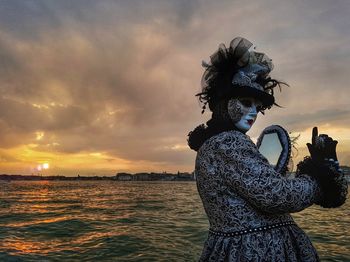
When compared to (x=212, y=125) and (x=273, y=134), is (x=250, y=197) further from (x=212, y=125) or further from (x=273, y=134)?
(x=273, y=134)

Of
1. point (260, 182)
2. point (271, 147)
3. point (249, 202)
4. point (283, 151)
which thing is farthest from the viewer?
point (271, 147)

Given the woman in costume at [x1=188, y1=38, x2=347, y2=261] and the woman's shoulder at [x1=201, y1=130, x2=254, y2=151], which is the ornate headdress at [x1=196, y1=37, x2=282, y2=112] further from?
the woman's shoulder at [x1=201, y1=130, x2=254, y2=151]

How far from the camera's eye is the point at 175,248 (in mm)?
10266

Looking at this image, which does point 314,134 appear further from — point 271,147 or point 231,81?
point 231,81

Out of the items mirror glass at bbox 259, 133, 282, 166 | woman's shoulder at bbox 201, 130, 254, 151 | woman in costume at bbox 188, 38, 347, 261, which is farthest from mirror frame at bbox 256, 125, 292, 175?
woman's shoulder at bbox 201, 130, 254, 151

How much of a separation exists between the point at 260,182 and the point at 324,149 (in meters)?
0.56

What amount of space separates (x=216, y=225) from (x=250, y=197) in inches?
15.7

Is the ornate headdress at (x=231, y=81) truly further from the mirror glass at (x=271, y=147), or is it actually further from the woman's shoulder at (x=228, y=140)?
the mirror glass at (x=271, y=147)

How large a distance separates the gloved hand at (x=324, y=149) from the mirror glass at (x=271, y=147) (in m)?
0.40

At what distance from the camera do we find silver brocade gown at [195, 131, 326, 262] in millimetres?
2229

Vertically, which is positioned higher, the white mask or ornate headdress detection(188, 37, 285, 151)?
ornate headdress detection(188, 37, 285, 151)

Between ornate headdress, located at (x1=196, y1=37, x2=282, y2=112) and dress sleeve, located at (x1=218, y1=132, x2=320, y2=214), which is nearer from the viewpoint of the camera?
dress sleeve, located at (x1=218, y1=132, x2=320, y2=214)

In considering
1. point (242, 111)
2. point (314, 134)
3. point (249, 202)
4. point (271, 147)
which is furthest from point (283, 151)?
point (249, 202)

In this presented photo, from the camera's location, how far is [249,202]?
2326mm
